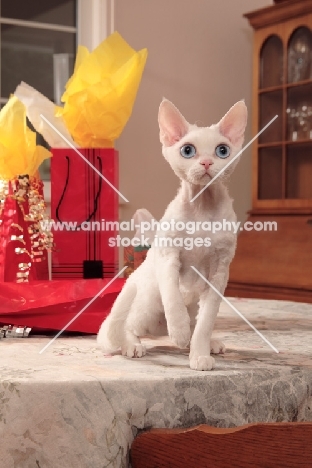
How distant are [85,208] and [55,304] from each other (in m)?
0.18

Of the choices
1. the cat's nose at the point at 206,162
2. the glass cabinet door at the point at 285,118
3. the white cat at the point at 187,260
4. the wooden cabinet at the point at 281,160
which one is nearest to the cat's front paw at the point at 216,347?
the white cat at the point at 187,260

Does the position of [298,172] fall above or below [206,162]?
above

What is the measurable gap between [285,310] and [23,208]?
598 mm

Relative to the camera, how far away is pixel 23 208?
1.05 metres

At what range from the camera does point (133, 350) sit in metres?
0.79

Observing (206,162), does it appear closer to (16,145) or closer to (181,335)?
(181,335)

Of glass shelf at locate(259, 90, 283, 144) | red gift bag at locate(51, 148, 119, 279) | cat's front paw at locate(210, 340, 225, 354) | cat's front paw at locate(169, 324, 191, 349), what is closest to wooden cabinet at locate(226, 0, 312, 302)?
glass shelf at locate(259, 90, 283, 144)

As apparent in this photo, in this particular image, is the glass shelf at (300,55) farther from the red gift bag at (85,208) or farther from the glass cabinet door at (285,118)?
the red gift bag at (85,208)

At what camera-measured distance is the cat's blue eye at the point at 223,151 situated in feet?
2.49

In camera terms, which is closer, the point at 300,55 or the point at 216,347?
the point at 216,347

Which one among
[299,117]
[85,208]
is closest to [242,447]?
[85,208]

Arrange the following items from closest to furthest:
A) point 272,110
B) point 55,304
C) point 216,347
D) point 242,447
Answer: point 242,447
point 216,347
point 55,304
point 272,110

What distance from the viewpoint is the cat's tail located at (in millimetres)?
798

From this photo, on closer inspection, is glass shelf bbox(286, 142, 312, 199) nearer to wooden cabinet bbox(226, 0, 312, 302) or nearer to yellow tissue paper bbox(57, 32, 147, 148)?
wooden cabinet bbox(226, 0, 312, 302)
